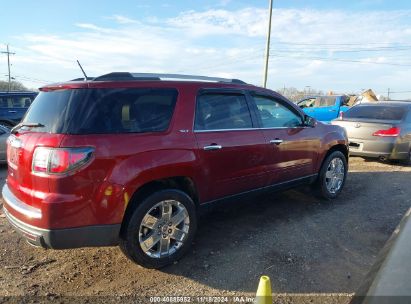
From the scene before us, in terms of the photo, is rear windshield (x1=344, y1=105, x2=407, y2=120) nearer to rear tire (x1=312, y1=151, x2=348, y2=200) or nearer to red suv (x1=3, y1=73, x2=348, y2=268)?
rear tire (x1=312, y1=151, x2=348, y2=200)

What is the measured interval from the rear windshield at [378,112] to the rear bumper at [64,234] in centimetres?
776

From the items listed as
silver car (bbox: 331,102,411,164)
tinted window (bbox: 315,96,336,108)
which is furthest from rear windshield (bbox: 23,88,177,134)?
tinted window (bbox: 315,96,336,108)

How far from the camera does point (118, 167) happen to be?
322 cm

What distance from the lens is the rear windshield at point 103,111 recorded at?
125 inches

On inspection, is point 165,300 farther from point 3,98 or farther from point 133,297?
point 3,98

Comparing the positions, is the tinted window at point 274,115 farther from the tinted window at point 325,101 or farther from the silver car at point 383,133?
the tinted window at point 325,101

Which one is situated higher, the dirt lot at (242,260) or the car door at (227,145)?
the car door at (227,145)

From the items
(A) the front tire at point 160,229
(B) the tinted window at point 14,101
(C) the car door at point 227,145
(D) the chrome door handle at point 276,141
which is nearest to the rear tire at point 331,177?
(D) the chrome door handle at point 276,141

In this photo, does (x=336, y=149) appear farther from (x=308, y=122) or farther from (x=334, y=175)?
(x=308, y=122)

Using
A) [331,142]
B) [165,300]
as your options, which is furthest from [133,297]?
[331,142]

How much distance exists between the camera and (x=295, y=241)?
4.31 m

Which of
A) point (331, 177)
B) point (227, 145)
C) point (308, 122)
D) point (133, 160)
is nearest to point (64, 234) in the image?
point (133, 160)

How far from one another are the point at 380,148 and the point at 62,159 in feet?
24.3

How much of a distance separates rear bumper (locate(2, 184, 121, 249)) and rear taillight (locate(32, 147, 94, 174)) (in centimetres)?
40
